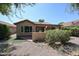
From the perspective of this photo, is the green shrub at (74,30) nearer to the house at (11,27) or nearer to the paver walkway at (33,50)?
the paver walkway at (33,50)

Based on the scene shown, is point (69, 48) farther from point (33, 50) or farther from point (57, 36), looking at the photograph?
point (33, 50)

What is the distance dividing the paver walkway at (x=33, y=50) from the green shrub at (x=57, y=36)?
22cm

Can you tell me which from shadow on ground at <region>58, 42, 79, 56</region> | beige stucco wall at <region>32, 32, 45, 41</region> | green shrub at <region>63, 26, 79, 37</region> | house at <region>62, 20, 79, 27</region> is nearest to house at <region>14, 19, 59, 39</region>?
beige stucco wall at <region>32, 32, 45, 41</region>

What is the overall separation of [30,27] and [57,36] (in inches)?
32.5

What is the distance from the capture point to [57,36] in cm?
453

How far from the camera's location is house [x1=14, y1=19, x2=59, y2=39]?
4.36 m

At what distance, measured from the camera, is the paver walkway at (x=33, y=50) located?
4.34 meters

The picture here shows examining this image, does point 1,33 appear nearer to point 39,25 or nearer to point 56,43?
point 39,25

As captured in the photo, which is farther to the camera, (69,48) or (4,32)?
(4,32)

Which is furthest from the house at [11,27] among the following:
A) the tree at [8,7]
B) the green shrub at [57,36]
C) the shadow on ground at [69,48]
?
the shadow on ground at [69,48]

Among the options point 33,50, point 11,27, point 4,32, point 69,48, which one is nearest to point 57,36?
point 69,48

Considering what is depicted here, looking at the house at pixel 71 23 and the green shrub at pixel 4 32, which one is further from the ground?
the house at pixel 71 23

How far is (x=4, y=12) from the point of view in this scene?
4.41 metres

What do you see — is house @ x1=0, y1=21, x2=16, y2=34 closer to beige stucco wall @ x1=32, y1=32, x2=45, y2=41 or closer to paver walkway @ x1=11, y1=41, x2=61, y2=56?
paver walkway @ x1=11, y1=41, x2=61, y2=56
